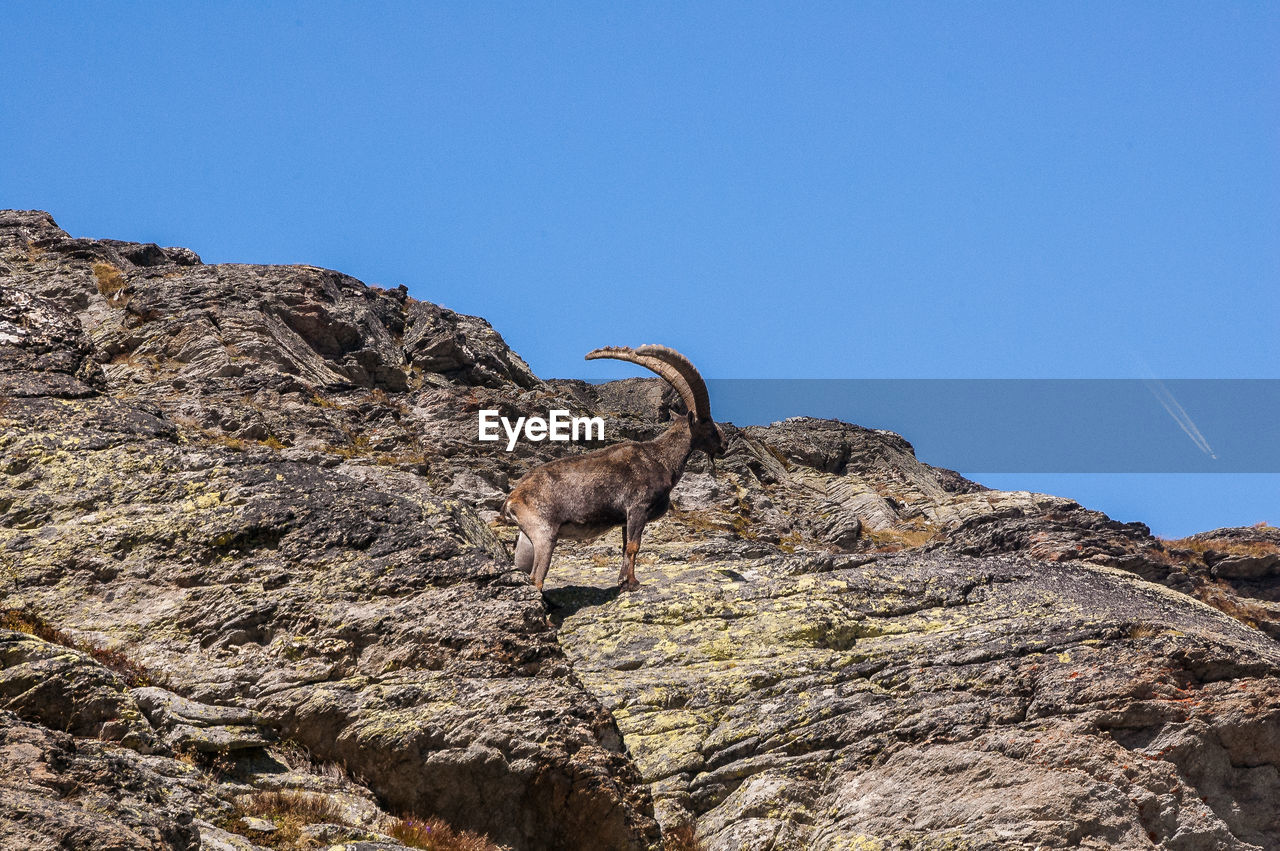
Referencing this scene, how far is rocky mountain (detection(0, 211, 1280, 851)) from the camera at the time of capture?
10383 millimetres

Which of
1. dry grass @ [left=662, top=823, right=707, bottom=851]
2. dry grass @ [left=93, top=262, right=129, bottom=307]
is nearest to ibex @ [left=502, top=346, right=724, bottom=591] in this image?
dry grass @ [left=662, top=823, right=707, bottom=851]

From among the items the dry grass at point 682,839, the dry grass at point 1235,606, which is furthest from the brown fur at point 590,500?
the dry grass at point 1235,606

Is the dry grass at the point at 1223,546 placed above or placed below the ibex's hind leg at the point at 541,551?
above

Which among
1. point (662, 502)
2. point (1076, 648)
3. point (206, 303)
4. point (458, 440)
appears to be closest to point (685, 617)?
point (662, 502)

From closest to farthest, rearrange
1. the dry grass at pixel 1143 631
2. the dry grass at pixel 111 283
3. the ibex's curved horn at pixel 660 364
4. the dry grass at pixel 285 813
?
the dry grass at pixel 285 813
the dry grass at pixel 1143 631
the ibex's curved horn at pixel 660 364
the dry grass at pixel 111 283

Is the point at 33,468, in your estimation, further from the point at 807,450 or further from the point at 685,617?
the point at 807,450

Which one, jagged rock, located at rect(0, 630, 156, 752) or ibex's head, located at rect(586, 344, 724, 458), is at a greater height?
ibex's head, located at rect(586, 344, 724, 458)

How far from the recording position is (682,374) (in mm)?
21188

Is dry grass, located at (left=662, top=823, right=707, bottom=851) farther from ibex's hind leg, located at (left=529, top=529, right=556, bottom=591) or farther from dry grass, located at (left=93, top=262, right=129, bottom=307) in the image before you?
dry grass, located at (left=93, top=262, right=129, bottom=307)

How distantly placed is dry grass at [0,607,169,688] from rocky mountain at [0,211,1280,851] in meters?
0.05

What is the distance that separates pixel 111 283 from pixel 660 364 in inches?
870

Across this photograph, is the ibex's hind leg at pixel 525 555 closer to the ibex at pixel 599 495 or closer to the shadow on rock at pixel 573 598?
the ibex at pixel 599 495
